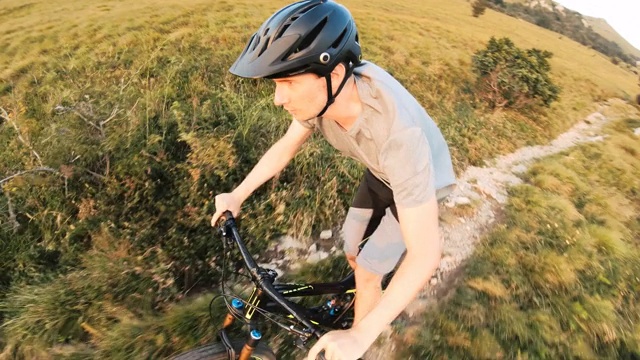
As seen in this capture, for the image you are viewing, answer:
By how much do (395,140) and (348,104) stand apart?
402 millimetres

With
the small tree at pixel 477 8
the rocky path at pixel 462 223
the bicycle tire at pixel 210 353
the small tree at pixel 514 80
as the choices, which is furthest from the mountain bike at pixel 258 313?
the small tree at pixel 477 8

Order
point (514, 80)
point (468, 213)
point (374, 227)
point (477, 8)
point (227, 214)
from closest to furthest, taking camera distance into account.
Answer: point (227, 214), point (374, 227), point (468, 213), point (514, 80), point (477, 8)

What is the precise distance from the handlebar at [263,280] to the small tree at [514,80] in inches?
507

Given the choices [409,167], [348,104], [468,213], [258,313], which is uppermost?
[348,104]

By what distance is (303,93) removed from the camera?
204 centimetres

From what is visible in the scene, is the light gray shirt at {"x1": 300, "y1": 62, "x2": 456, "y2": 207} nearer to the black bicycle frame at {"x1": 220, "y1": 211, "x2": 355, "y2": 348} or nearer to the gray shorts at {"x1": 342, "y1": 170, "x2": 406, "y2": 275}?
the gray shorts at {"x1": 342, "y1": 170, "x2": 406, "y2": 275}

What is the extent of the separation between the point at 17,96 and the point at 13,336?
5.62m

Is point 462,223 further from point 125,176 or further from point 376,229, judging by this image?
point 125,176

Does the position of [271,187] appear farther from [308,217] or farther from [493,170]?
[493,170]

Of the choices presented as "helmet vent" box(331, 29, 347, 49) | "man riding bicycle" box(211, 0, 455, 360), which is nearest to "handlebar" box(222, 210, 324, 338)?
"man riding bicycle" box(211, 0, 455, 360)

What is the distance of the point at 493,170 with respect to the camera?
8.98 metres

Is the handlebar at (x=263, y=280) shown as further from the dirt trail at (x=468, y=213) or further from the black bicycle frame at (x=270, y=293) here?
the dirt trail at (x=468, y=213)

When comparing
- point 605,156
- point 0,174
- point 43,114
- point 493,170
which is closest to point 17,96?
point 43,114

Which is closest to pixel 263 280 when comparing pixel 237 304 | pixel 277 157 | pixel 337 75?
pixel 237 304
